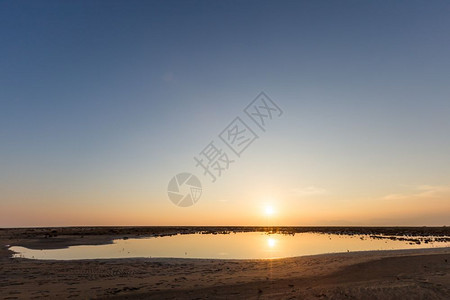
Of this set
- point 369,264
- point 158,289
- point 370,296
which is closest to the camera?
point 370,296

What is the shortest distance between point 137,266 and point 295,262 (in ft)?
41.2

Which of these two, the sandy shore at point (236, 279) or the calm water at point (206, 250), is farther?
the calm water at point (206, 250)

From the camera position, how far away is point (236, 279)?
19.3m

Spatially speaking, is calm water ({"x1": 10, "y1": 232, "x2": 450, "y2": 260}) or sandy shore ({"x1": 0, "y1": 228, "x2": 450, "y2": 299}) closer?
sandy shore ({"x1": 0, "y1": 228, "x2": 450, "y2": 299})

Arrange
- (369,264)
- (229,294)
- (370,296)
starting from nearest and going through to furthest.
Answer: (370,296), (229,294), (369,264)

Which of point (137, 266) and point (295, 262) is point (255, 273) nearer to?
point (295, 262)

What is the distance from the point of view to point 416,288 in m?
15.3

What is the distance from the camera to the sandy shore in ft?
51.5

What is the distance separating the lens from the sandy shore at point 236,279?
51.5 feet

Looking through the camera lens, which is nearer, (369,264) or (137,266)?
(369,264)

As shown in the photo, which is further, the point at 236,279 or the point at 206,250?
the point at 206,250

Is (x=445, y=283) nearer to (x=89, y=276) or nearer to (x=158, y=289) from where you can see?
(x=158, y=289)

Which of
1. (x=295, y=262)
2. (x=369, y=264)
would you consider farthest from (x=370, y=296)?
(x=295, y=262)

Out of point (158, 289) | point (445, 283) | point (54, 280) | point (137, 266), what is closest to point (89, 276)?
point (54, 280)
